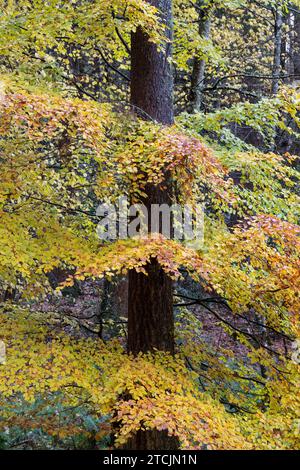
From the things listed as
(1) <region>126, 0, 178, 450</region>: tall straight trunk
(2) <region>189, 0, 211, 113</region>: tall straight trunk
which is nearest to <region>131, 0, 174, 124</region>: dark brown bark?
(1) <region>126, 0, 178, 450</region>: tall straight trunk

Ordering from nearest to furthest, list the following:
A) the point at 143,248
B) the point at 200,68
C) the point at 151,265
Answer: the point at 143,248
the point at 151,265
the point at 200,68

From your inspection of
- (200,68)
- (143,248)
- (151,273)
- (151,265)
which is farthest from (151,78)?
(200,68)

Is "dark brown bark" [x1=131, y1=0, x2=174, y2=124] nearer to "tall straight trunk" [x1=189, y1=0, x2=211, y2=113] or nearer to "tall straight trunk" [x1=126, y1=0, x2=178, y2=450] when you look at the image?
"tall straight trunk" [x1=126, y1=0, x2=178, y2=450]

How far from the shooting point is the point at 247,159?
19.1ft

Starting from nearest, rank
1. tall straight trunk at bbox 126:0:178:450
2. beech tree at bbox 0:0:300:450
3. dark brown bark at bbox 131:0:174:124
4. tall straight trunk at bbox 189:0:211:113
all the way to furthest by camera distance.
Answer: beech tree at bbox 0:0:300:450, tall straight trunk at bbox 126:0:178:450, dark brown bark at bbox 131:0:174:124, tall straight trunk at bbox 189:0:211:113

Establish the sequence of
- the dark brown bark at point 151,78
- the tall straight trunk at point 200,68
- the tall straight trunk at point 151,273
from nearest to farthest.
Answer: the tall straight trunk at point 151,273 → the dark brown bark at point 151,78 → the tall straight trunk at point 200,68

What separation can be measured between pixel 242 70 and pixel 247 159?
27.7 feet

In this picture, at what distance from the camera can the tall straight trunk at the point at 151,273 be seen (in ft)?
Answer: 20.7

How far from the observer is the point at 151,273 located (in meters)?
6.36

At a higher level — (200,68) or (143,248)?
(200,68)

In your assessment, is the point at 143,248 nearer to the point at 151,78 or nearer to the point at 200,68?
the point at 151,78

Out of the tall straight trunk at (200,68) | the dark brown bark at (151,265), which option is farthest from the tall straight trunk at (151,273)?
the tall straight trunk at (200,68)

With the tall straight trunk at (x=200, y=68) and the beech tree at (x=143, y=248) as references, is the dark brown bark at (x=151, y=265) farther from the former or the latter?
the tall straight trunk at (x=200, y=68)

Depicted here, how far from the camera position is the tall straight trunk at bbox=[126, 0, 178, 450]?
630cm
